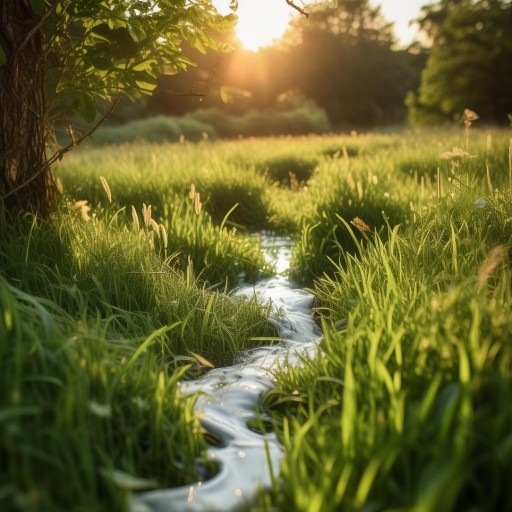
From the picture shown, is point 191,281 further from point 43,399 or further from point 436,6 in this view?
point 436,6

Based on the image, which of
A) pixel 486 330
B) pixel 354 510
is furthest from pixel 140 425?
pixel 486 330

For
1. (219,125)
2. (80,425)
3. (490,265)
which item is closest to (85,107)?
(80,425)

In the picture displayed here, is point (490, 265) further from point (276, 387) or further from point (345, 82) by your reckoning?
point (345, 82)

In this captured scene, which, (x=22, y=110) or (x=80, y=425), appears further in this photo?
(x=22, y=110)

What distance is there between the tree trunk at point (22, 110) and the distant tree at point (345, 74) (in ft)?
112

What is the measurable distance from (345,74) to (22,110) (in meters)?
36.9

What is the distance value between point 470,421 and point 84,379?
3.15ft

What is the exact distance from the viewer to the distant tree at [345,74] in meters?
36.8

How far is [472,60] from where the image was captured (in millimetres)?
23812

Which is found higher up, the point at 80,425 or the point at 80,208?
the point at 80,208

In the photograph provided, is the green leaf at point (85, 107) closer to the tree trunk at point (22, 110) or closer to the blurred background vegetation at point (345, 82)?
the tree trunk at point (22, 110)

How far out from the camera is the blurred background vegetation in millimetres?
23875

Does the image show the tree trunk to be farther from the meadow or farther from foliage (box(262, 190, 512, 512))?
foliage (box(262, 190, 512, 512))

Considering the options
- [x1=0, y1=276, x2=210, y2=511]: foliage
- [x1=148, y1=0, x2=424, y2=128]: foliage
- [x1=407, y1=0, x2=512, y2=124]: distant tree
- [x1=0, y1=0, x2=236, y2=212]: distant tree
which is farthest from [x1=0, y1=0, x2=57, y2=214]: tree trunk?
[x1=148, y1=0, x2=424, y2=128]: foliage
